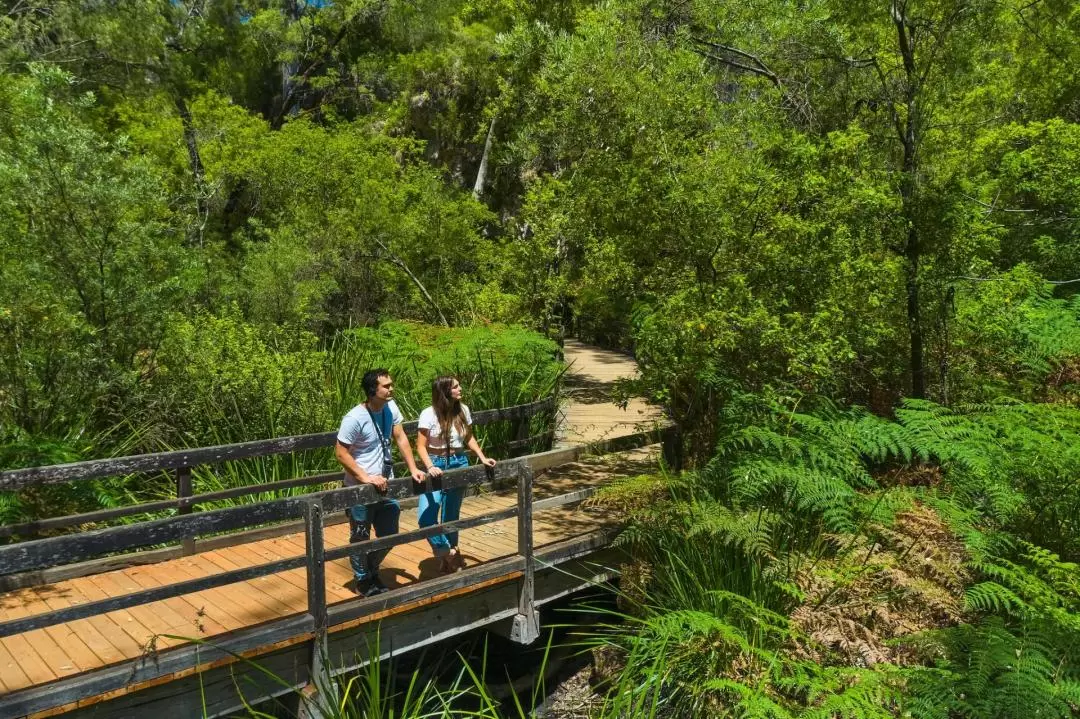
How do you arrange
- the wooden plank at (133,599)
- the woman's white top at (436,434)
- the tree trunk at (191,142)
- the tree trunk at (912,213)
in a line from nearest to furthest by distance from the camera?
the wooden plank at (133,599)
the woman's white top at (436,434)
the tree trunk at (912,213)
the tree trunk at (191,142)

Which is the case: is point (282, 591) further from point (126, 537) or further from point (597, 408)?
point (597, 408)

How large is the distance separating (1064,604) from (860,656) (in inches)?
46.0

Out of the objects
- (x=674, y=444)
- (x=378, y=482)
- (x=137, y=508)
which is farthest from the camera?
(x=674, y=444)

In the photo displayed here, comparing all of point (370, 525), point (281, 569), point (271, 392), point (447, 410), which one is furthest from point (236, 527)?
point (271, 392)

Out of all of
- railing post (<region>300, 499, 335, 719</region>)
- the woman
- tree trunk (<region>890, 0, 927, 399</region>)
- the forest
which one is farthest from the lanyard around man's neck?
tree trunk (<region>890, 0, 927, 399</region>)

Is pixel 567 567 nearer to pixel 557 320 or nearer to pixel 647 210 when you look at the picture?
pixel 647 210

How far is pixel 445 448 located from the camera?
18.8 feet

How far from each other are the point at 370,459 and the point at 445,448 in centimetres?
64

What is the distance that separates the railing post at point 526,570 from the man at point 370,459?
3.06 feet

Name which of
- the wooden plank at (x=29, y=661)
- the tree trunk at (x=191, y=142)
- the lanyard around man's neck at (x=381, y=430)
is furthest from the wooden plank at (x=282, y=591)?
the tree trunk at (x=191, y=142)

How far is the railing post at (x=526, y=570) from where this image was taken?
5.81m

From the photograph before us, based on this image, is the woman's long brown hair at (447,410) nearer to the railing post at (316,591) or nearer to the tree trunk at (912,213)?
the railing post at (316,591)

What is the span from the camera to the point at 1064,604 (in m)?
4.21

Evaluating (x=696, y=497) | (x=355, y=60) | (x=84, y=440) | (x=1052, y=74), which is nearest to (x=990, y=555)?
(x=696, y=497)
